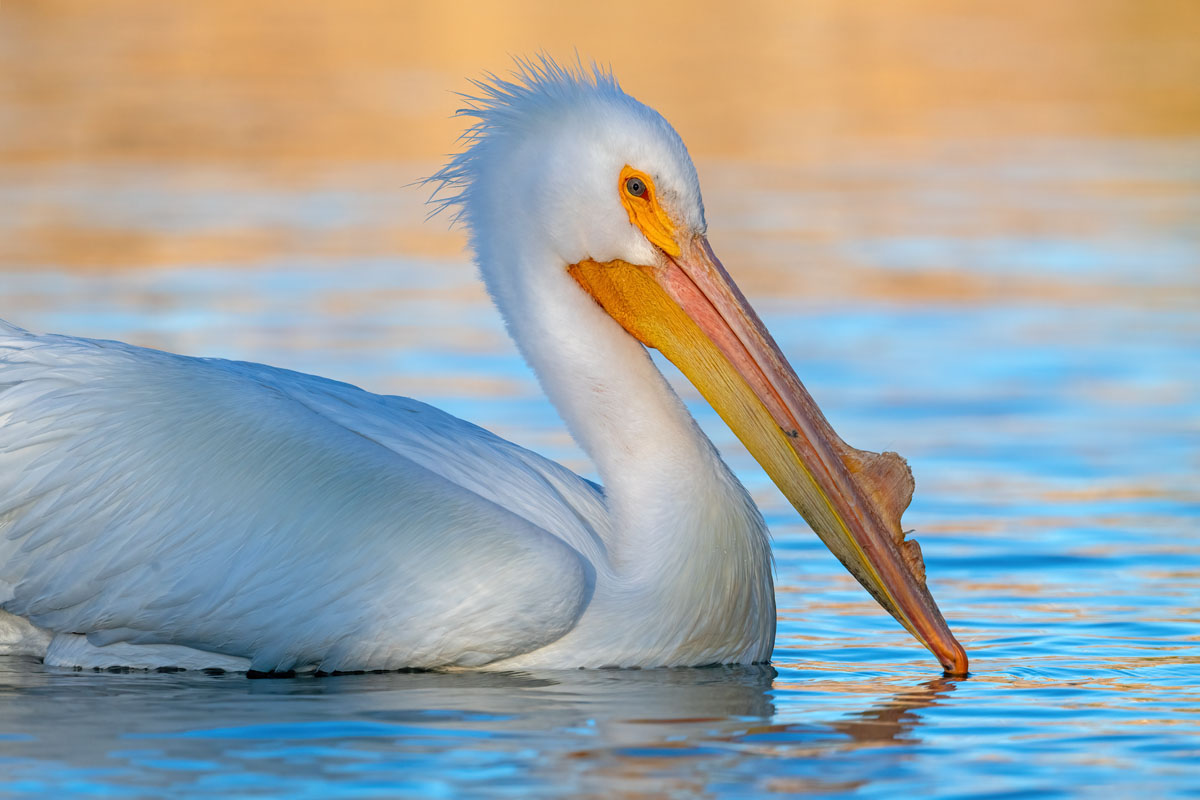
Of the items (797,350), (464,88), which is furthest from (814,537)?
(464,88)

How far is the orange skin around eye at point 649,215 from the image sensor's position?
5.66m

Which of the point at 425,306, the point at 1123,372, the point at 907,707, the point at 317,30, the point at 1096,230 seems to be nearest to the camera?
the point at 907,707

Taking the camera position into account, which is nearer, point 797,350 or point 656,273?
point 656,273

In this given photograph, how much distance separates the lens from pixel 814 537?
290 inches

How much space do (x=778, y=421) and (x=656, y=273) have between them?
0.55 meters

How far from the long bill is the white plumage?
0.09 meters

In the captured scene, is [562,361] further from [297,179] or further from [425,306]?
[297,179]

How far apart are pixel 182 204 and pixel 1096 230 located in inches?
264

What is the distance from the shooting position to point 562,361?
5828mm

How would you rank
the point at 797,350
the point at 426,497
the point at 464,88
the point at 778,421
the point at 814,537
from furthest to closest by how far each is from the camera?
the point at 464,88 → the point at 797,350 → the point at 814,537 → the point at 778,421 → the point at 426,497

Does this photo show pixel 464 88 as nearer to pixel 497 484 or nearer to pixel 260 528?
pixel 497 484

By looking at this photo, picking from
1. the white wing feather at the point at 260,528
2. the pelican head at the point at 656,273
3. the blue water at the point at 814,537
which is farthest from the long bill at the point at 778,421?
the white wing feather at the point at 260,528

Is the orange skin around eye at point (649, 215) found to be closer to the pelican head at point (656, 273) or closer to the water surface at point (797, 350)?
the pelican head at point (656, 273)

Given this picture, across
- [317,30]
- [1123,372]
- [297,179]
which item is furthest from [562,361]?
[317,30]
